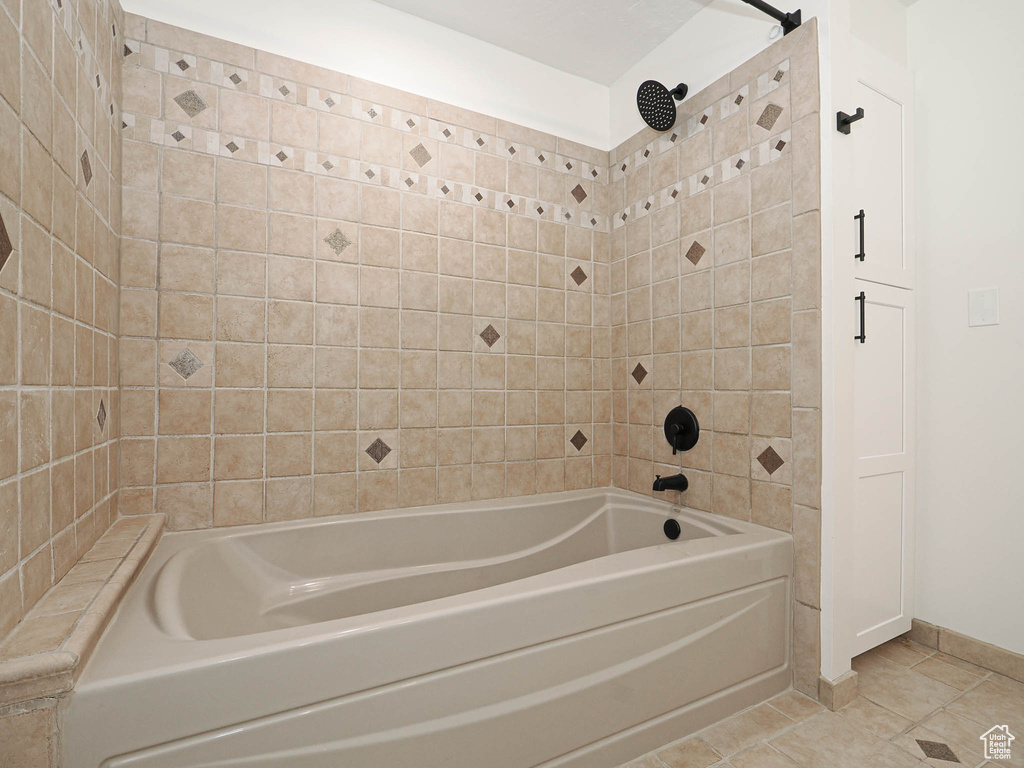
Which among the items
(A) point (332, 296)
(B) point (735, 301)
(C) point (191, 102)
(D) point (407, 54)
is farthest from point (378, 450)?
(D) point (407, 54)

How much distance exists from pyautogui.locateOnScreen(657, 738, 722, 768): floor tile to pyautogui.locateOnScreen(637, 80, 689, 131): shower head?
2.13 meters

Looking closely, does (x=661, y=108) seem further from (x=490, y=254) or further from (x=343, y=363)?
(x=343, y=363)

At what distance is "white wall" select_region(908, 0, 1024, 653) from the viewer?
1.58 metres

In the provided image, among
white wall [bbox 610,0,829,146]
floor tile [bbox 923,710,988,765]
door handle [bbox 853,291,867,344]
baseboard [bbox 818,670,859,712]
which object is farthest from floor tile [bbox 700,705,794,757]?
white wall [bbox 610,0,829,146]

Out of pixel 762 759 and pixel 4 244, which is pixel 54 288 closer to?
pixel 4 244

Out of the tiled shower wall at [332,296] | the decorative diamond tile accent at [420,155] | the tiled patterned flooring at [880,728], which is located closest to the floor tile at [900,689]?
the tiled patterned flooring at [880,728]

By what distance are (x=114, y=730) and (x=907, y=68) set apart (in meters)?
2.96

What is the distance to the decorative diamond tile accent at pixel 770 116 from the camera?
5.39 feet

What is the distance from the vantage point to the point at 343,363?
5.87 ft

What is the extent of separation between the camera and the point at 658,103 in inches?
76.2

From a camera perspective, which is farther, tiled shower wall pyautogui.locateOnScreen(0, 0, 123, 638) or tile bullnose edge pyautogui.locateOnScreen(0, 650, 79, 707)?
tiled shower wall pyautogui.locateOnScreen(0, 0, 123, 638)

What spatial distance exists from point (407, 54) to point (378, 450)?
1.57 metres

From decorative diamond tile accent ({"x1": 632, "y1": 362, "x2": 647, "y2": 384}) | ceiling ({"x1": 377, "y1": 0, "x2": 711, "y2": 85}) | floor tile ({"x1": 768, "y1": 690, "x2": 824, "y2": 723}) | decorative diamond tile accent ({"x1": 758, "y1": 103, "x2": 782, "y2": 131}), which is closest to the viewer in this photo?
floor tile ({"x1": 768, "y1": 690, "x2": 824, "y2": 723})

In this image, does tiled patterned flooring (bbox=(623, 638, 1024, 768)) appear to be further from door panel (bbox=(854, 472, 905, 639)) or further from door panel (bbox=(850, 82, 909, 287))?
door panel (bbox=(850, 82, 909, 287))
